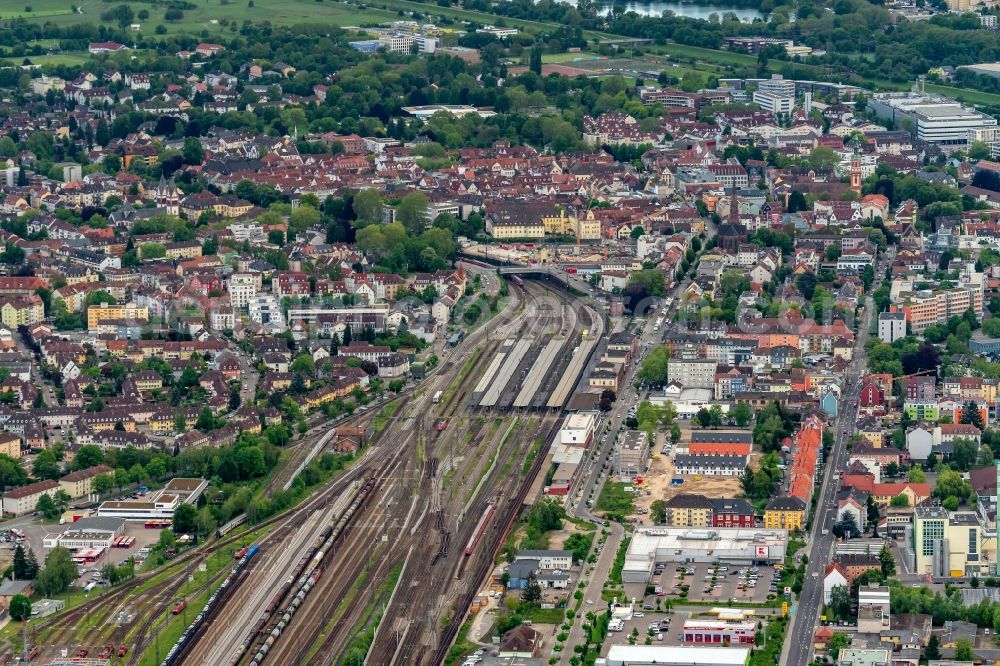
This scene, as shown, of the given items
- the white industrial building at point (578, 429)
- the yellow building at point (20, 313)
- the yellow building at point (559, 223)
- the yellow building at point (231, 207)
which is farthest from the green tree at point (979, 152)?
the yellow building at point (20, 313)

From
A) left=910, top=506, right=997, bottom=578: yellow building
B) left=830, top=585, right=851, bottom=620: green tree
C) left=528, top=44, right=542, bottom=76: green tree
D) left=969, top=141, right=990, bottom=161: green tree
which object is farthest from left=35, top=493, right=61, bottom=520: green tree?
left=528, top=44, right=542, bottom=76: green tree

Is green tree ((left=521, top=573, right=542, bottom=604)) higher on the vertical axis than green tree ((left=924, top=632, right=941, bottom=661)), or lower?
lower

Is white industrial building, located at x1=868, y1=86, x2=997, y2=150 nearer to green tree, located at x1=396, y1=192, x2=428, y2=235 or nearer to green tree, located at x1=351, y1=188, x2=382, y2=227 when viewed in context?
green tree, located at x1=396, y1=192, x2=428, y2=235

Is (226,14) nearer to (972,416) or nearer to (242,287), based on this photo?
(242,287)

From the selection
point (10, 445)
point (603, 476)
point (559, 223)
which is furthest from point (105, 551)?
point (559, 223)

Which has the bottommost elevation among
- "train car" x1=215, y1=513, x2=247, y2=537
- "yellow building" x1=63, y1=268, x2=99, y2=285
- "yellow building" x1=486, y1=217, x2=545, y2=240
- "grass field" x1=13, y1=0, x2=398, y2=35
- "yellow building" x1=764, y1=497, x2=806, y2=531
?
"grass field" x1=13, y1=0, x2=398, y2=35

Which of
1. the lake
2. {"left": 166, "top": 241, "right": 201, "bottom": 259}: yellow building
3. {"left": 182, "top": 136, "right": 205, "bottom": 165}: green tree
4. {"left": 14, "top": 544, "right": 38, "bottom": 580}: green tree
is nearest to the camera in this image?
{"left": 14, "top": 544, "right": 38, "bottom": 580}: green tree

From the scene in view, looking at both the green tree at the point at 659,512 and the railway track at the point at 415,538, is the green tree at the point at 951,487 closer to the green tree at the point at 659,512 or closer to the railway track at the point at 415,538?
the green tree at the point at 659,512
